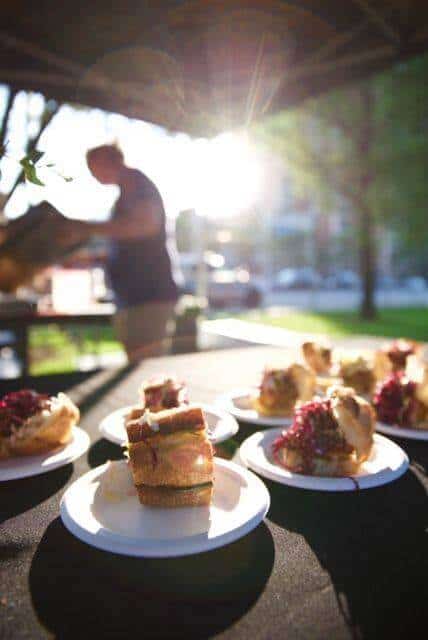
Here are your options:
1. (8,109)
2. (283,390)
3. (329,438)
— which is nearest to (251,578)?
(329,438)

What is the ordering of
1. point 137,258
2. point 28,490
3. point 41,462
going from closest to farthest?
point 28,490 < point 41,462 < point 137,258

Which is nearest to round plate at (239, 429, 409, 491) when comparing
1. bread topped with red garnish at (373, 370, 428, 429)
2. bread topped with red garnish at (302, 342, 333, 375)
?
bread topped with red garnish at (373, 370, 428, 429)

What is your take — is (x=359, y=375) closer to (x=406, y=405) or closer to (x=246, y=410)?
(x=406, y=405)

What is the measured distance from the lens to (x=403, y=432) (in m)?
1.97

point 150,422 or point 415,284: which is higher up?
point 150,422

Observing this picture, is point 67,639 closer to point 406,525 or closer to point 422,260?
point 406,525

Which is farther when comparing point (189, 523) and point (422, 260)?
point (422, 260)

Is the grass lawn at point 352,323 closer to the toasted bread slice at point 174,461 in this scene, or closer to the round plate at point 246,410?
the round plate at point 246,410

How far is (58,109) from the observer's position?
5078mm

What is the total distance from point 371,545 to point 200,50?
159 inches

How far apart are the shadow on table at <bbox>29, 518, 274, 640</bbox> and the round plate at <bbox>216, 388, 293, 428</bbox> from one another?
0.95m

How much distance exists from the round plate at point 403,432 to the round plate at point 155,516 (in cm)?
89

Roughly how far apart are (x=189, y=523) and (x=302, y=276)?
42.2 metres

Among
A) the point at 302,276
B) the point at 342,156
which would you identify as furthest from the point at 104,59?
the point at 302,276
